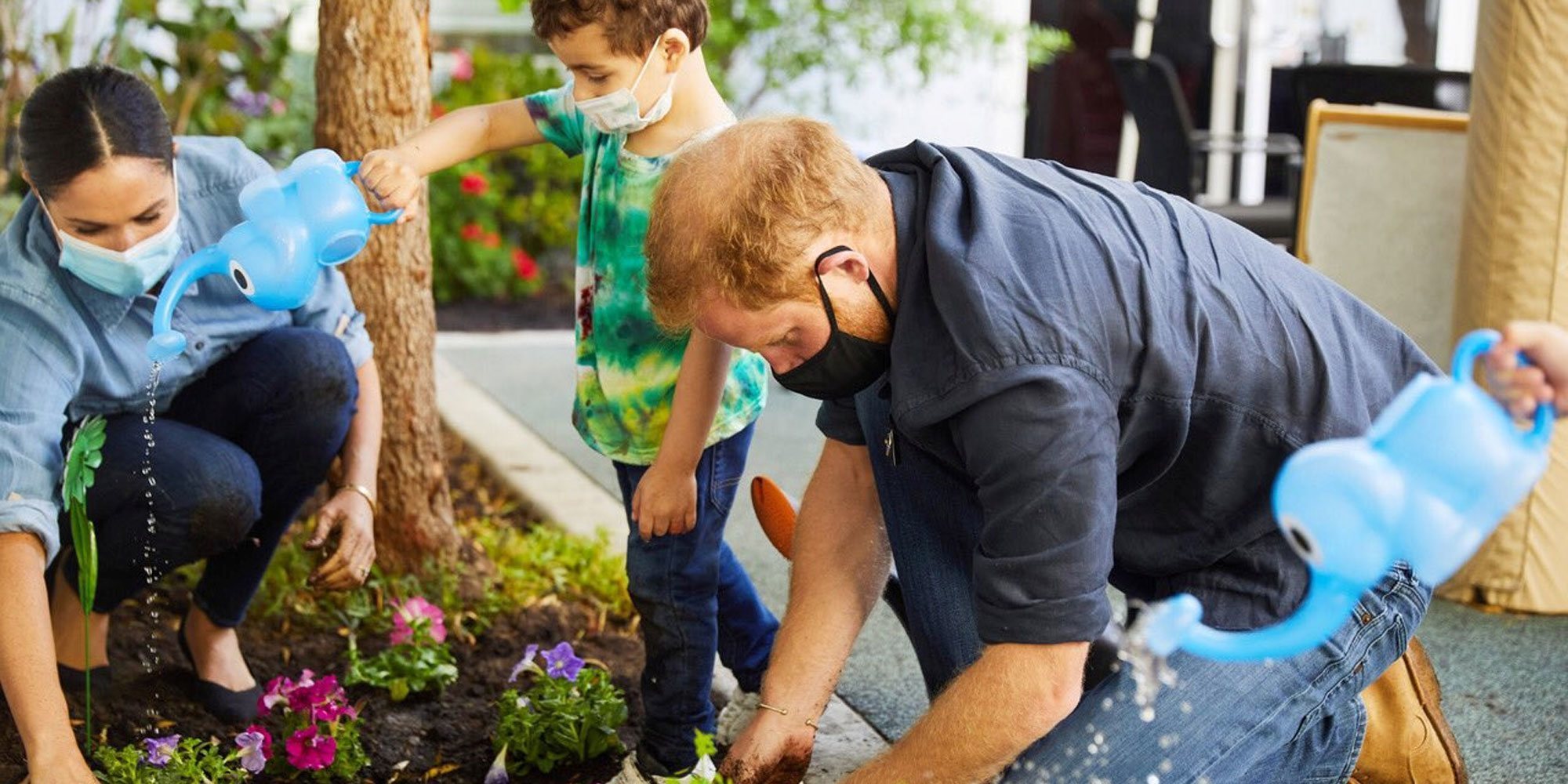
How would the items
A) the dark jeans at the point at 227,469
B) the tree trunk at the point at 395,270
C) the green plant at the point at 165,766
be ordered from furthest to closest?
1. the tree trunk at the point at 395,270
2. the dark jeans at the point at 227,469
3. the green plant at the point at 165,766

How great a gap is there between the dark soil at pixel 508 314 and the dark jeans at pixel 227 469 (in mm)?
4472

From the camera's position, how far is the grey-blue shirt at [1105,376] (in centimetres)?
169

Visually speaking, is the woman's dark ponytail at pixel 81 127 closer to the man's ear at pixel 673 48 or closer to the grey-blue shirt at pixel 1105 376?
the man's ear at pixel 673 48

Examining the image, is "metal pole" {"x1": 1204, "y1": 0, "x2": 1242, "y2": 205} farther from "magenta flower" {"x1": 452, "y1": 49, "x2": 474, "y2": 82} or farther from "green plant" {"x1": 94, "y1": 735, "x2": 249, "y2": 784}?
"green plant" {"x1": 94, "y1": 735, "x2": 249, "y2": 784}

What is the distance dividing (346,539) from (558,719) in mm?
464

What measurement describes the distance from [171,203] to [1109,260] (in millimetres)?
1502

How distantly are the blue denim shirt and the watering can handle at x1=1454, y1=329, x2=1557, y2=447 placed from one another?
1.81 m

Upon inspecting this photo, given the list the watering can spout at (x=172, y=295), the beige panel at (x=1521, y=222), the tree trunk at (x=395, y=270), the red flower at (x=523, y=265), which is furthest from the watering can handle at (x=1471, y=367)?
the red flower at (x=523, y=265)

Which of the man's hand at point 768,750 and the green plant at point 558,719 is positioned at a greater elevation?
the man's hand at point 768,750

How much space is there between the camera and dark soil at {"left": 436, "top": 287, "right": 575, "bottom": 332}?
7.39 meters

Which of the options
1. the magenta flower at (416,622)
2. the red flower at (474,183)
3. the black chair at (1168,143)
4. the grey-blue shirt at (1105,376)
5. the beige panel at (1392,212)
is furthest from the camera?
the red flower at (474,183)

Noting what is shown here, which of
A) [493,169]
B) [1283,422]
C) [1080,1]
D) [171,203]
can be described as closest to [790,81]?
[493,169]

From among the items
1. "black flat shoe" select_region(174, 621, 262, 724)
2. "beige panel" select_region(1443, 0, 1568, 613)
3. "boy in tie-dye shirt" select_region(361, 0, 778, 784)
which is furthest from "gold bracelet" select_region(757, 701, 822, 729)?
"beige panel" select_region(1443, 0, 1568, 613)

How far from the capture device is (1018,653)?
1.75 m
